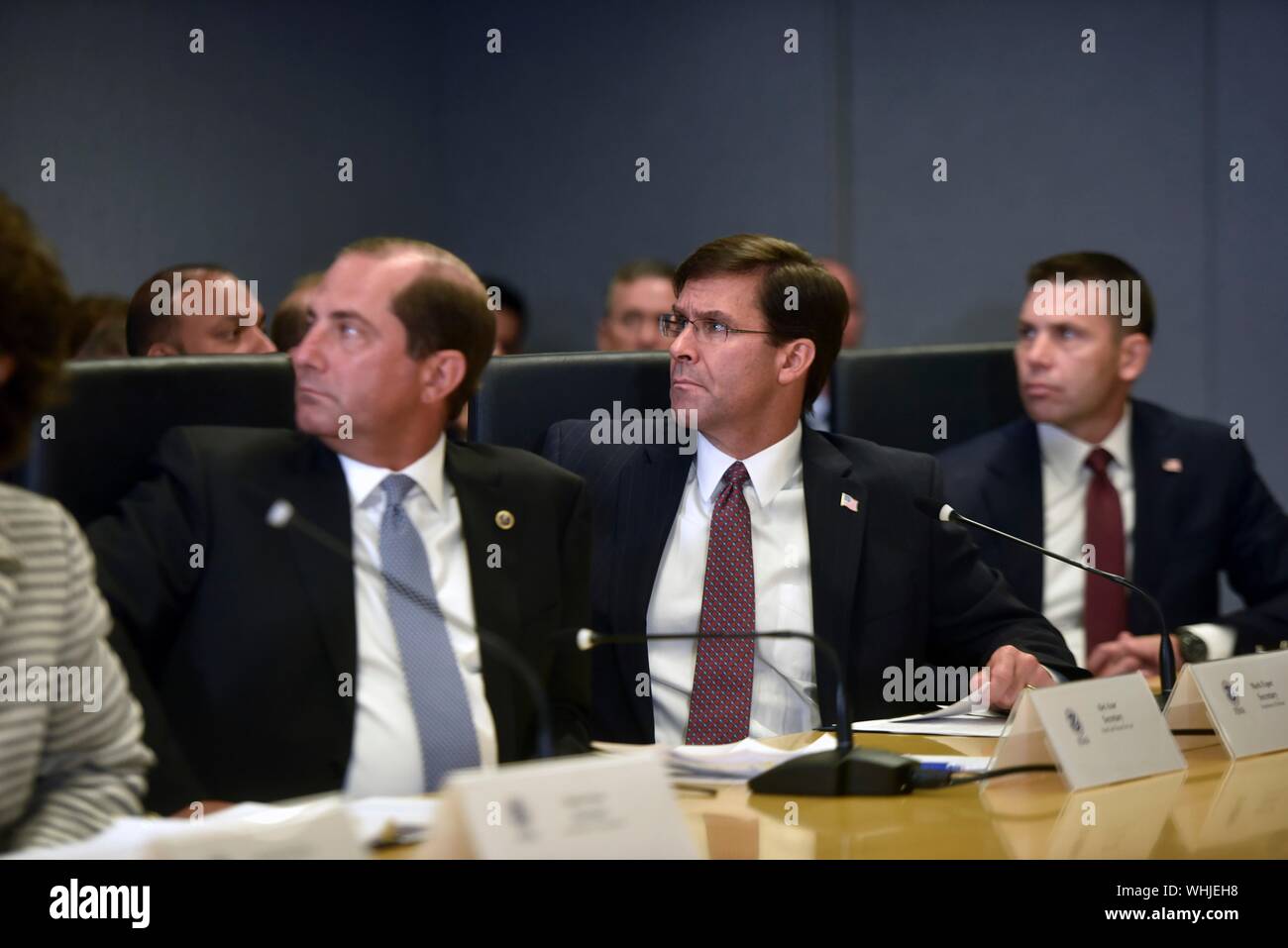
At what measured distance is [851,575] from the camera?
262cm

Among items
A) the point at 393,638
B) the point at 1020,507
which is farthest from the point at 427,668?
the point at 1020,507

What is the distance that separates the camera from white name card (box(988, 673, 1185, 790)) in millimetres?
1919

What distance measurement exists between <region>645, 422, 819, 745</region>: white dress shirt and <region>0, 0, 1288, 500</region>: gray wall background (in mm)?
2367

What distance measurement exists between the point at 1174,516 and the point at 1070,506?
0.22m

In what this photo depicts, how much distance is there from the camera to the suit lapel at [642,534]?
259 centimetres

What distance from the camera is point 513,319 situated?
543cm

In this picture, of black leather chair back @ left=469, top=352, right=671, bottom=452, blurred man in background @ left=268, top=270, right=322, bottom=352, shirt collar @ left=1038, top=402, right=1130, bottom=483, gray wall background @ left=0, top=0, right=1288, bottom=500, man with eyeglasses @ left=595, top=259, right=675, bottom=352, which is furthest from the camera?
man with eyeglasses @ left=595, top=259, right=675, bottom=352

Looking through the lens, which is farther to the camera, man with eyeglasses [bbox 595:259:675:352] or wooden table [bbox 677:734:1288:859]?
man with eyeglasses [bbox 595:259:675:352]

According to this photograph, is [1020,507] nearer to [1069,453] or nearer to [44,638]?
[1069,453]

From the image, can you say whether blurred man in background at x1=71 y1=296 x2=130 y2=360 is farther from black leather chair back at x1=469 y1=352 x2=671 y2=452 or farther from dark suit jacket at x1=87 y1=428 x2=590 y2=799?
dark suit jacket at x1=87 y1=428 x2=590 y2=799

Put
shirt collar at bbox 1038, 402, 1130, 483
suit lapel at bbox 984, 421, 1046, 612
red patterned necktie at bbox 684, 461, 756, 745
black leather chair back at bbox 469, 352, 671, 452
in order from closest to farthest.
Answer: red patterned necktie at bbox 684, 461, 756, 745
black leather chair back at bbox 469, 352, 671, 452
suit lapel at bbox 984, 421, 1046, 612
shirt collar at bbox 1038, 402, 1130, 483

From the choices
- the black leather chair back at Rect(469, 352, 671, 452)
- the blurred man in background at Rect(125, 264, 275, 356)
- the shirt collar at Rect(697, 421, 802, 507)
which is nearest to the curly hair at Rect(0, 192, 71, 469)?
the blurred man in background at Rect(125, 264, 275, 356)

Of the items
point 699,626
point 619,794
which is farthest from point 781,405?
point 619,794

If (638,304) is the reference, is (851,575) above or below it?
below
